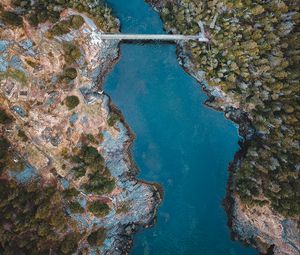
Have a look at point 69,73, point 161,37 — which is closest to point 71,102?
point 69,73

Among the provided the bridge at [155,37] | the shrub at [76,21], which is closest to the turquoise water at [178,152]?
the bridge at [155,37]

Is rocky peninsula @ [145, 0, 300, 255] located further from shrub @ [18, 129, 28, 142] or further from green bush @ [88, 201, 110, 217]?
shrub @ [18, 129, 28, 142]

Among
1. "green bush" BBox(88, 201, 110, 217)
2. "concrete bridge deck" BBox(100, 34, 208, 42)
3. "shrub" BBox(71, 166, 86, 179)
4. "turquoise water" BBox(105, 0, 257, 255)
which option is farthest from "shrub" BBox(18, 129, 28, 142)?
"concrete bridge deck" BBox(100, 34, 208, 42)

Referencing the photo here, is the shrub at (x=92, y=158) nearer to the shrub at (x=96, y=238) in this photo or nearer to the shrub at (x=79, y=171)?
the shrub at (x=79, y=171)

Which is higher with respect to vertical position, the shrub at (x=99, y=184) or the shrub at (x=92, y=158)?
the shrub at (x=92, y=158)

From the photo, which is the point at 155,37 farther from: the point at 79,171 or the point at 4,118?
the point at 4,118

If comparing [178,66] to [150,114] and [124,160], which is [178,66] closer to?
[150,114]
